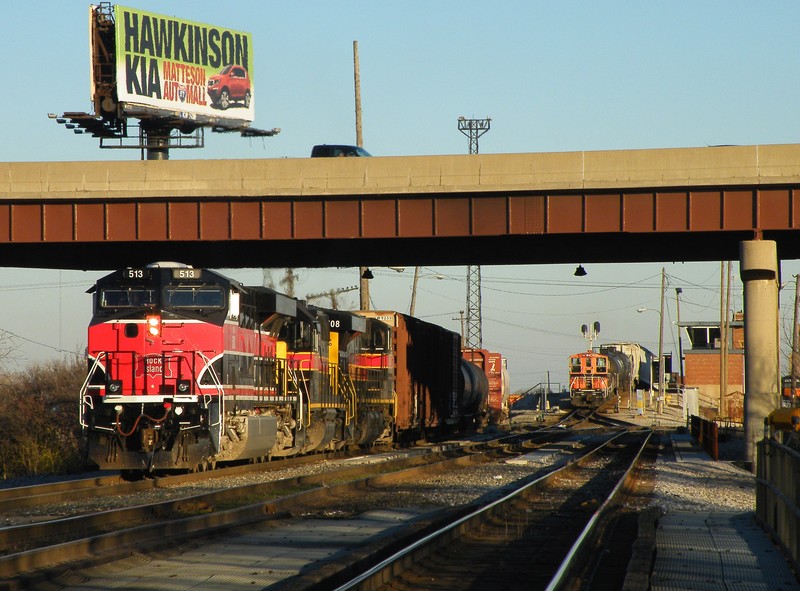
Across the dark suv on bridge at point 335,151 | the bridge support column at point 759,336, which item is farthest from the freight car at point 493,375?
the bridge support column at point 759,336

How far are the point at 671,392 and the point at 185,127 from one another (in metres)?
58.0

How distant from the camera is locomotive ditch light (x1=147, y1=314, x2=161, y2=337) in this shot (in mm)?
20188

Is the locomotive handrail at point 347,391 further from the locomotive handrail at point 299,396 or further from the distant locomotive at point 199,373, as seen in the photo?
the locomotive handrail at point 299,396

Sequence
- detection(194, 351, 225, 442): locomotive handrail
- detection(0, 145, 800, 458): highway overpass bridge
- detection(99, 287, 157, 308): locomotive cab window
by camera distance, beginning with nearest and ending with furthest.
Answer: detection(194, 351, 225, 442): locomotive handrail → detection(99, 287, 157, 308): locomotive cab window → detection(0, 145, 800, 458): highway overpass bridge

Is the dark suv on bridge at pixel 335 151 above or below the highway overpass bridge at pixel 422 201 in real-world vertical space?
above

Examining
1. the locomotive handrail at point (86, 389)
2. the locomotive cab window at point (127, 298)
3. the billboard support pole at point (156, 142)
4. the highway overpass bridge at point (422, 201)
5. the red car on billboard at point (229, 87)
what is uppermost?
the red car on billboard at point (229, 87)

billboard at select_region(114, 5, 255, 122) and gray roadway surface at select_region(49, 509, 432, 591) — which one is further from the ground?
billboard at select_region(114, 5, 255, 122)

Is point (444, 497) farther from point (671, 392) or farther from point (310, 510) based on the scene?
point (671, 392)

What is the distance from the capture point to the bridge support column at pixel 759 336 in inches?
1152

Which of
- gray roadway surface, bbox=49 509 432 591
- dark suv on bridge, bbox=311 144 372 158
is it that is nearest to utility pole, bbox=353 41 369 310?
dark suv on bridge, bbox=311 144 372 158

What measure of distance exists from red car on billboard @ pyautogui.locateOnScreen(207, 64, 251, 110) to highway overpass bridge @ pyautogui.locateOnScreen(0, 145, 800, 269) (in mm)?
40845

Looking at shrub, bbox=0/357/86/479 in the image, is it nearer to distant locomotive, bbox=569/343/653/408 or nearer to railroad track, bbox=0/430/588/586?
railroad track, bbox=0/430/588/586

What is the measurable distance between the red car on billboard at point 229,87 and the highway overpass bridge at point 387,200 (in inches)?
1608

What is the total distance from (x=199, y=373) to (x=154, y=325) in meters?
1.25
